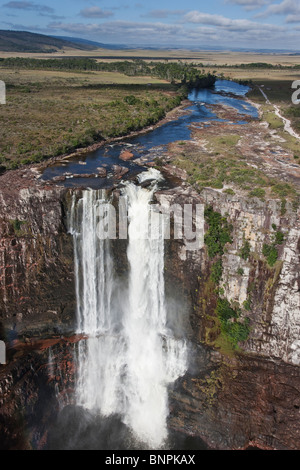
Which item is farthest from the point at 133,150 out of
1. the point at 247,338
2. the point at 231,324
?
the point at 247,338

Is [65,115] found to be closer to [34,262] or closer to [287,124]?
[34,262]

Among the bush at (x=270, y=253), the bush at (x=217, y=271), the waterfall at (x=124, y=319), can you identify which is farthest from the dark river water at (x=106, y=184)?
the bush at (x=270, y=253)

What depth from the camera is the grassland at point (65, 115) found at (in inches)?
2012

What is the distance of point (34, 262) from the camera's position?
3581 centimetres

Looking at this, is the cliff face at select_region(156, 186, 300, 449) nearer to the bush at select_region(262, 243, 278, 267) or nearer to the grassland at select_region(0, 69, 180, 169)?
the bush at select_region(262, 243, 278, 267)

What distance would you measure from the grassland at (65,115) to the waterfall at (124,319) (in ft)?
55.6

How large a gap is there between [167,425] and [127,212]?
20469 mm

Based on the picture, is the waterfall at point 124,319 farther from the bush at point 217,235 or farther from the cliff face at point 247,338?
the bush at point 217,235

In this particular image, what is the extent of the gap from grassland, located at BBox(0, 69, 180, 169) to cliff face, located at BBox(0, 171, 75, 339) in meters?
10.8

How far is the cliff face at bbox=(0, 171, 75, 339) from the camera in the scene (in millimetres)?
35344

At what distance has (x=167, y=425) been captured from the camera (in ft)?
105
